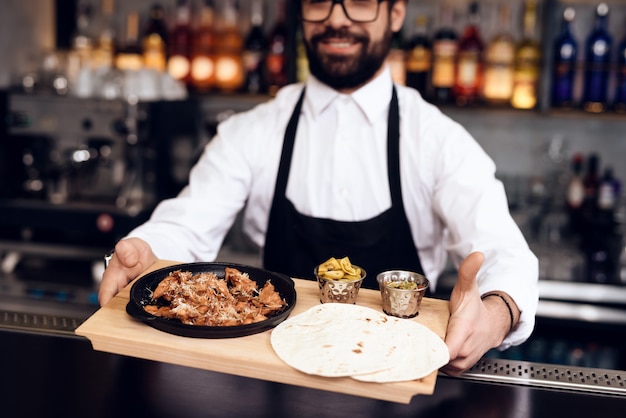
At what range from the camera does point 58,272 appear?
9.70ft

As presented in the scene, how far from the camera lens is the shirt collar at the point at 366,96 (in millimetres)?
1928

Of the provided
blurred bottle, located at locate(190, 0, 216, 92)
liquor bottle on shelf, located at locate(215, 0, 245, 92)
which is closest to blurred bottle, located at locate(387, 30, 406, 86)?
liquor bottle on shelf, located at locate(215, 0, 245, 92)

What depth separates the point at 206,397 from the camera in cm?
120

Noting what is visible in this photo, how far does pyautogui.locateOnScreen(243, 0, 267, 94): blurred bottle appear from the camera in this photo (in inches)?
127

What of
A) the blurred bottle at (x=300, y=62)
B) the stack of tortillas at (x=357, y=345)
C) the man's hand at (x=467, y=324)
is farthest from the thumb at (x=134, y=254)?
the blurred bottle at (x=300, y=62)

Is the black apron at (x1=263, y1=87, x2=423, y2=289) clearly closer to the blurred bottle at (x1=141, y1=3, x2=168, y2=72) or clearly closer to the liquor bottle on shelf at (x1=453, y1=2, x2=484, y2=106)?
the liquor bottle on shelf at (x1=453, y1=2, x2=484, y2=106)

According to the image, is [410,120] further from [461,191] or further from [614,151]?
[614,151]

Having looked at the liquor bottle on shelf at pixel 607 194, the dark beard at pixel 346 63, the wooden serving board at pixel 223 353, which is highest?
the dark beard at pixel 346 63

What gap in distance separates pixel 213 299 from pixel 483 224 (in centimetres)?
72

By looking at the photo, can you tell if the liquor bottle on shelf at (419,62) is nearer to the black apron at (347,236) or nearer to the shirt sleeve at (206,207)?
the black apron at (347,236)

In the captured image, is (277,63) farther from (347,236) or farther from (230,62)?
(347,236)

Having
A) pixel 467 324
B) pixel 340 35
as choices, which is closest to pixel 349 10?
pixel 340 35

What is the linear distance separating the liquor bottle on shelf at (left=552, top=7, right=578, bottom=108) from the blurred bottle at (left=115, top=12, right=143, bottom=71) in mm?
1930

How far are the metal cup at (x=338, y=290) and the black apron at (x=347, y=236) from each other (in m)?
0.62
